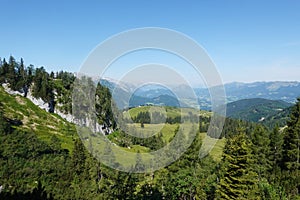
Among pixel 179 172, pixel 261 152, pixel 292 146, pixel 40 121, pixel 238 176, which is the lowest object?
pixel 179 172

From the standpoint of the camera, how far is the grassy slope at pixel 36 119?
406 feet

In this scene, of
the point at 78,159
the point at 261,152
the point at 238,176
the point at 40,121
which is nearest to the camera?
the point at 238,176

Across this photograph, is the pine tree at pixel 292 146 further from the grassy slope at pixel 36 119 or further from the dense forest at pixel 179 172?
the grassy slope at pixel 36 119

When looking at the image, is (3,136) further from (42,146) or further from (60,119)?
(60,119)

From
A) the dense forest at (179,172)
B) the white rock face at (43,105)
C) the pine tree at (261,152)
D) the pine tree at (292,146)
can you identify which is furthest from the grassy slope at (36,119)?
the pine tree at (292,146)

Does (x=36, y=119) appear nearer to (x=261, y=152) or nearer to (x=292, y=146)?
(x=261, y=152)

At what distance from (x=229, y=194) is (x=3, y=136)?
245 feet

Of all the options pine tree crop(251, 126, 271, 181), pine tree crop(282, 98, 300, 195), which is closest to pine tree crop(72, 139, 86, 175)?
pine tree crop(251, 126, 271, 181)

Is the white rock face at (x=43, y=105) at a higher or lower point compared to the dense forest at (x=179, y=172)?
higher

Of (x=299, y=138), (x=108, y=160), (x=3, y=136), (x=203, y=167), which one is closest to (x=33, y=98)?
(x=3, y=136)

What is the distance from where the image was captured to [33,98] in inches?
6088

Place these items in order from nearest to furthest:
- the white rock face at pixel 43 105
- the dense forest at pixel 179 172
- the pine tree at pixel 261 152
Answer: the dense forest at pixel 179 172 → the pine tree at pixel 261 152 → the white rock face at pixel 43 105

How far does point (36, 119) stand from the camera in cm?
13725

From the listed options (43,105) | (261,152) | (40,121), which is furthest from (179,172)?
(43,105)
